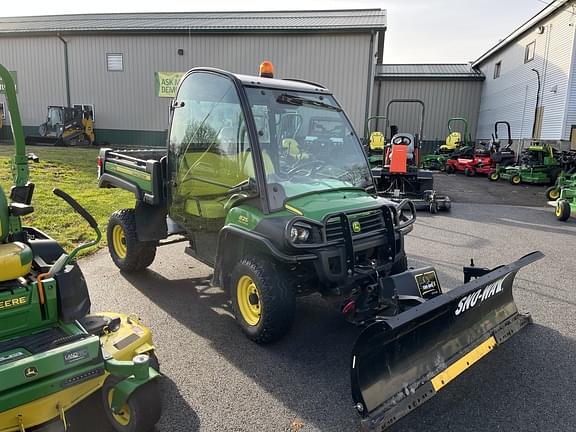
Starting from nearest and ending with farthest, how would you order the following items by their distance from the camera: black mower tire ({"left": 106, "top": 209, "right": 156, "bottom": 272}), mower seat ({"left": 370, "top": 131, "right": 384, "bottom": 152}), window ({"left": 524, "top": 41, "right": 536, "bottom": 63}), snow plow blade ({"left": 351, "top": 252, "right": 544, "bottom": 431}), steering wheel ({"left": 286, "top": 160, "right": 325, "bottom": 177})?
snow plow blade ({"left": 351, "top": 252, "right": 544, "bottom": 431}) < steering wheel ({"left": 286, "top": 160, "right": 325, "bottom": 177}) < black mower tire ({"left": 106, "top": 209, "right": 156, "bottom": 272}) < mower seat ({"left": 370, "top": 131, "right": 384, "bottom": 152}) < window ({"left": 524, "top": 41, "right": 536, "bottom": 63})

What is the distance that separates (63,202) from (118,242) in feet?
13.6

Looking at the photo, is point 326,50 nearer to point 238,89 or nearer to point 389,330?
point 238,89

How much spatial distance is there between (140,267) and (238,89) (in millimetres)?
2678

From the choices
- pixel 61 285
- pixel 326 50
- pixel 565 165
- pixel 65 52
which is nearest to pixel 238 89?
pixel 61 285

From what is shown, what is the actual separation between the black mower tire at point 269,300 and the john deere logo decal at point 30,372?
1.61 m

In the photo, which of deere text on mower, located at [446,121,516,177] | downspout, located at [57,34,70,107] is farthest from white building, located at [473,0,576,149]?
downspout, located at [57,34,70,107]

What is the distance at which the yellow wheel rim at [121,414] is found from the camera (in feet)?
7.80

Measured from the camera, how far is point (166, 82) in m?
21.3

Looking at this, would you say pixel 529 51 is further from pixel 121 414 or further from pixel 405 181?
pixel 121 414

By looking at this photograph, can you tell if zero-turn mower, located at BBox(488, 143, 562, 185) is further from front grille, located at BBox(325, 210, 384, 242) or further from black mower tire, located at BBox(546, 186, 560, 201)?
front grille, located at BBox(325, 210, 384, 242)

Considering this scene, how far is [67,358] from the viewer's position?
7.14 feet

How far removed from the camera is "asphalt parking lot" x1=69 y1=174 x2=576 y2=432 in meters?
2.66

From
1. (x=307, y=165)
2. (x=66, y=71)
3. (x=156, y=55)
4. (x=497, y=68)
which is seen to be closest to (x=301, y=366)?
(x=307, y=165)

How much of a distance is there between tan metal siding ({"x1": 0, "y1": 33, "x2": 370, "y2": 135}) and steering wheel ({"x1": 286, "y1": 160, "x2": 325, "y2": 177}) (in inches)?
637
